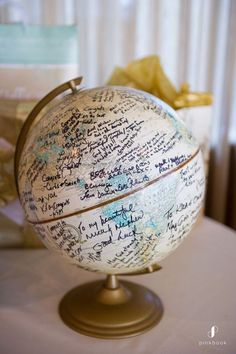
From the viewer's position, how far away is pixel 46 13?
60.4 inches

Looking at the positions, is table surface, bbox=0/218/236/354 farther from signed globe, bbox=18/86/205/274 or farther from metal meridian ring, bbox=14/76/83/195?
metal meridian ring, bbox=14/76/83/195

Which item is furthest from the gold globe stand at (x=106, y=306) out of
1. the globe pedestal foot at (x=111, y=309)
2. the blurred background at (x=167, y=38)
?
the blurred background at (x=167, y=38)

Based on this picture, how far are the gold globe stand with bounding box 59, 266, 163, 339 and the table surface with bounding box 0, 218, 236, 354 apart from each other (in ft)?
0.04

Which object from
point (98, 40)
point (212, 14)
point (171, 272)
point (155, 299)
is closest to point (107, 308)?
point (155, 299)

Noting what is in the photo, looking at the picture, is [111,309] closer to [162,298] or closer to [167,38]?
[162,298]

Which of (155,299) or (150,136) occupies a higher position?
(150,136)

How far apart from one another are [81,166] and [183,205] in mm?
172

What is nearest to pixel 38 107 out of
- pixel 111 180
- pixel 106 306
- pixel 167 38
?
pixel 111 180

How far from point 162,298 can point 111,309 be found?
0.12 m

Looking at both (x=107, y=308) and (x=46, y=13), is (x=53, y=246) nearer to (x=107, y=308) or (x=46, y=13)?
(x=107, y=308)

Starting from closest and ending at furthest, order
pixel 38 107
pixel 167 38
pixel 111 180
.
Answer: pixel 111 180 < pixel 38 107 < pixel 167 38

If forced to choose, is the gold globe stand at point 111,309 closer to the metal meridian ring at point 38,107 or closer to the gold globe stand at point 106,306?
the gold globe stand at point 106,306

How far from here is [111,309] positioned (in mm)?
747

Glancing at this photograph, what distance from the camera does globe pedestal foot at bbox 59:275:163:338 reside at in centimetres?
71
